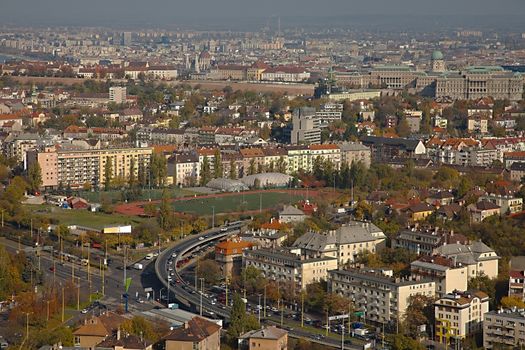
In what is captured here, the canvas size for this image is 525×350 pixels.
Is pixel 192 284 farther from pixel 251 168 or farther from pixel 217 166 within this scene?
pixel 251 168

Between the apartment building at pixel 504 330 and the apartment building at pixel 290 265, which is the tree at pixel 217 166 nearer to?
the apartment building at pixel 290 265

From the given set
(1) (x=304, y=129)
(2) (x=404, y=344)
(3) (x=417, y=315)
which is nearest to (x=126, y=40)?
(1) (x=304, y=129)

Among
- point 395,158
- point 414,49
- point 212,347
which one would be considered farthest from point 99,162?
point 414,49

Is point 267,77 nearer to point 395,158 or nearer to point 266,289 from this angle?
point 395,158

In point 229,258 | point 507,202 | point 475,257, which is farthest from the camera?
point 507,202

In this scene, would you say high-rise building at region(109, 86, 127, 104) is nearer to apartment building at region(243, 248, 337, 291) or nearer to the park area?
the park area

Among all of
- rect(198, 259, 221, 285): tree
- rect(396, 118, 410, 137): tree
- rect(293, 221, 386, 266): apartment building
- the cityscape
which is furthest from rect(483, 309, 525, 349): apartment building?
rect(396, 118, 410, 137): tree

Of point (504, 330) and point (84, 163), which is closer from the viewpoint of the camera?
point (504, 330)
